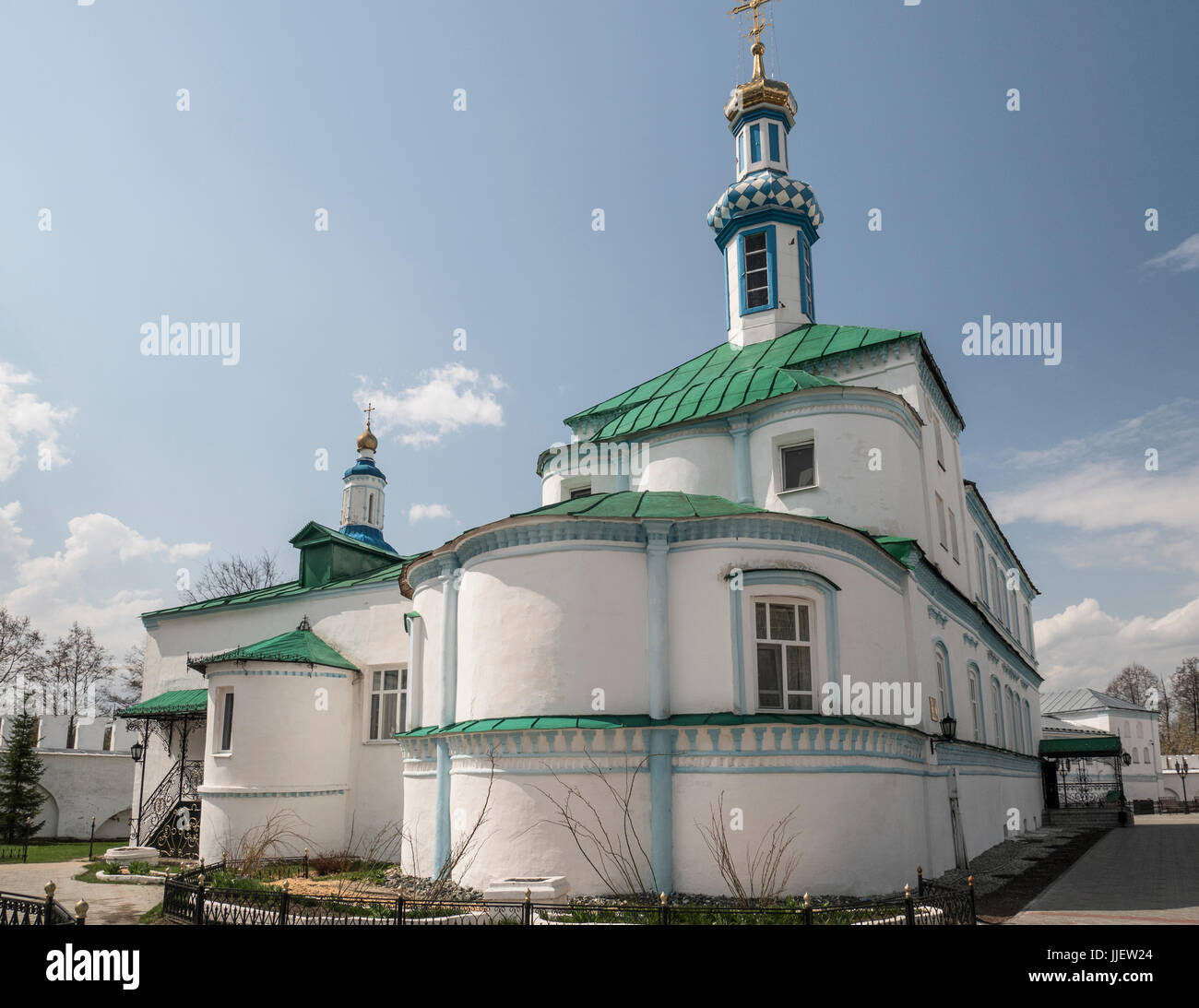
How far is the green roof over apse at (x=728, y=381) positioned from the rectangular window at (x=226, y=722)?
32.1 ft

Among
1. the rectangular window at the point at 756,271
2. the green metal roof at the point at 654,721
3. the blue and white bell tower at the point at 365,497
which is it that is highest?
the rectangular window at the point at 756,271

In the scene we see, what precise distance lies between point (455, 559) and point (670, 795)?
5.12 metres

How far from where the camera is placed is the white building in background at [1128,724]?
5497 cm

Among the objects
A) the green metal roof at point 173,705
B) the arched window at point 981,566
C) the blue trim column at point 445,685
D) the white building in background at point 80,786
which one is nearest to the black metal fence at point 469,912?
the blue trim column at point 445,685

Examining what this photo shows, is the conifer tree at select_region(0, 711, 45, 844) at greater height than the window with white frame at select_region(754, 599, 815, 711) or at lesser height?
lesser

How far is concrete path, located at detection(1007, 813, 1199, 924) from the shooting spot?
1154 centimetres

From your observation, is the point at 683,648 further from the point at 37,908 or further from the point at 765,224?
the point at 765,224

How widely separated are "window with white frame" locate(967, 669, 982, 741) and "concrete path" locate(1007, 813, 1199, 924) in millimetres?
3156

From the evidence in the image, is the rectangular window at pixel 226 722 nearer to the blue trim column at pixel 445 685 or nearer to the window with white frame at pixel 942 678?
the blue trim column at pixel 445 685

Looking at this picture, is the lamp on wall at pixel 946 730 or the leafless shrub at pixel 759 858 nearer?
the leafless shrub at pixel 759 858

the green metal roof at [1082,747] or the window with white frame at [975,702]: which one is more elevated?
the window with white frame at [975,702]

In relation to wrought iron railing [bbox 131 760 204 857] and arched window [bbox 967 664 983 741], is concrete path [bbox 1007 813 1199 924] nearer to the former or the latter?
arched window [bbox 967 664 983 741]

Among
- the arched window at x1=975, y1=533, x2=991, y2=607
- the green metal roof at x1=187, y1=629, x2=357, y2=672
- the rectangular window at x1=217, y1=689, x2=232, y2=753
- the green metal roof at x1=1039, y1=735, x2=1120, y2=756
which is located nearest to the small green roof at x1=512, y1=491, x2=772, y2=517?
the green metal roof at x1=187, y1=629, x2=357, y2=672
